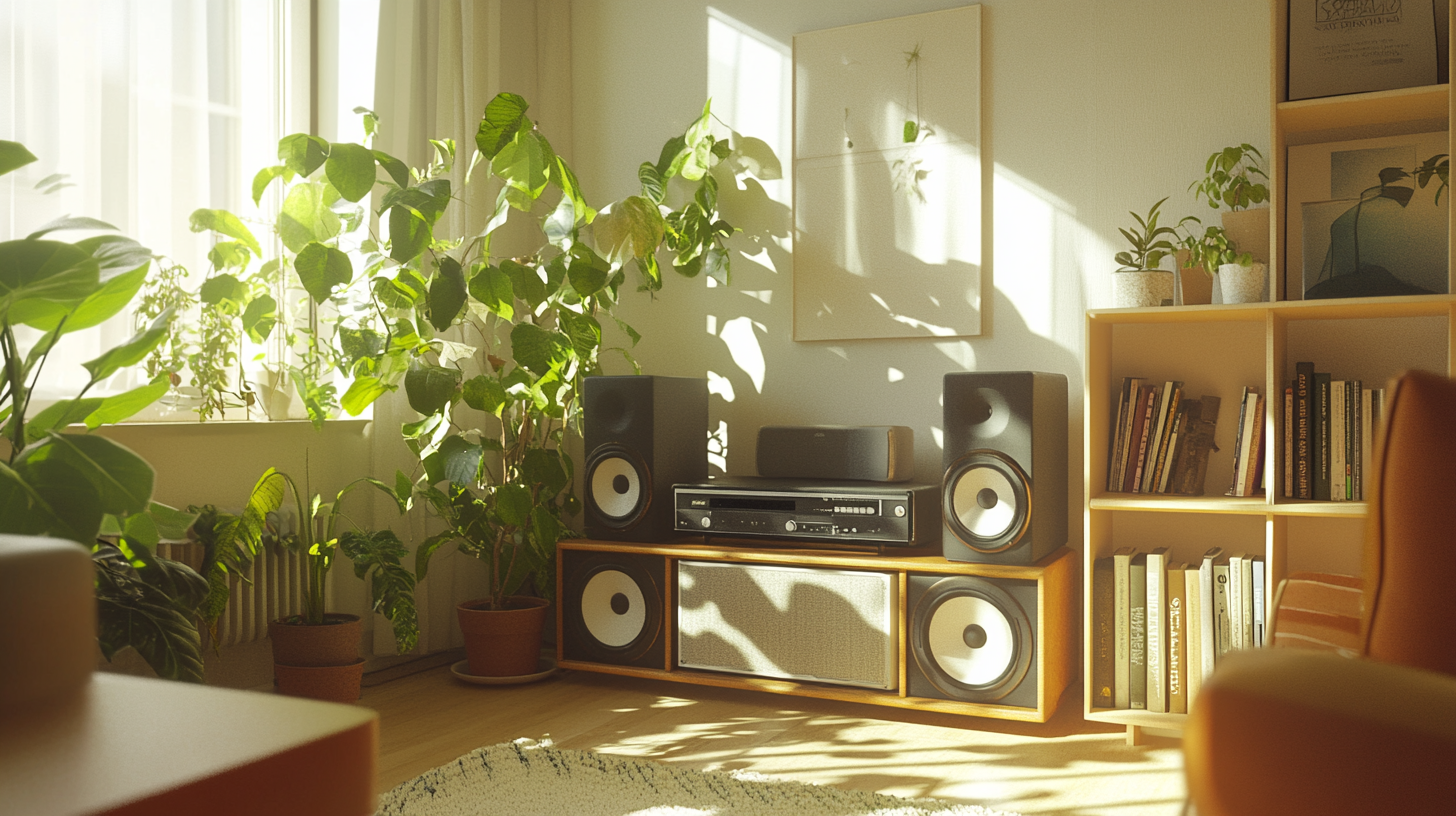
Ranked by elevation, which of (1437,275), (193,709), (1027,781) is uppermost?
(1437,275)

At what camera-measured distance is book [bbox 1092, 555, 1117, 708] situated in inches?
99.6

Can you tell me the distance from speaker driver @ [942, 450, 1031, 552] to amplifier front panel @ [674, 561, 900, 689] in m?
0.22

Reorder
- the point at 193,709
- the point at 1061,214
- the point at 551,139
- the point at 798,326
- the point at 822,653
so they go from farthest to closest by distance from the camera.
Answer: the point at 551,139 → the point at 798,326 → the point at 1061,214 → the point at 822,653 → the point at 193,709

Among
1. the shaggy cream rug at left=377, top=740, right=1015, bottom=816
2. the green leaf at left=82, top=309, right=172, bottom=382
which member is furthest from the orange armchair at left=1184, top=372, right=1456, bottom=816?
the green leaf at left=82, top=309, right=172, bottom=382

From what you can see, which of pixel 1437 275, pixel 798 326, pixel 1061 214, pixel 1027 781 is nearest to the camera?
pixel 1027 781

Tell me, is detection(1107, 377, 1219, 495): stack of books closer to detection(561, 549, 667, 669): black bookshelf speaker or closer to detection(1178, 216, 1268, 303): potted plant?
detection(1178, 216, 1268, 303): potted plant

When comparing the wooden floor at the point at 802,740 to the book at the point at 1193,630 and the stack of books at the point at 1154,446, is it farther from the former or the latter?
the stack of books at the point at 1154,446

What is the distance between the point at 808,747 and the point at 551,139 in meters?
2.13

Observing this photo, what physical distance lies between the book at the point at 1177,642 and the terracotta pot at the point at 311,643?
189 cm

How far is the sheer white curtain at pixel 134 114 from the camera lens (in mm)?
2365

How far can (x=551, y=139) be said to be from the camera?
3.60 metres

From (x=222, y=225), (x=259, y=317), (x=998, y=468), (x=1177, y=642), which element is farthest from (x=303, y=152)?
(x=1177, y=642)

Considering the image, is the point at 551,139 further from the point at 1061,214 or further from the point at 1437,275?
the point at 1437,275

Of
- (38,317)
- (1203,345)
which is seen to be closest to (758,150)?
(1203,345)
